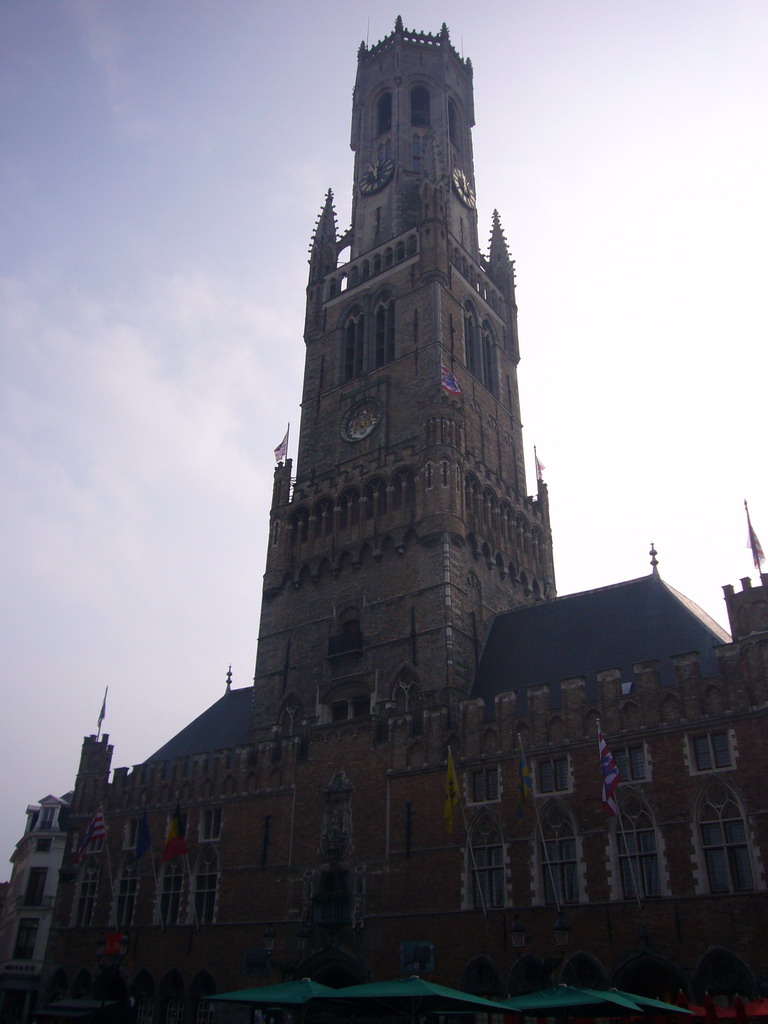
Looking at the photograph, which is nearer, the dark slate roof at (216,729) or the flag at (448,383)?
the flag at (448,383)

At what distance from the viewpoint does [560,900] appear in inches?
1013

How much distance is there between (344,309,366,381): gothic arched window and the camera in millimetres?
45594

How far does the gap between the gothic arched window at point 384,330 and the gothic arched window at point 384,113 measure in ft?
53.6

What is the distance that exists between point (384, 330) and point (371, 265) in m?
5.05

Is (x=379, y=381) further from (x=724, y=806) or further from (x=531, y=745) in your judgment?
(x=724, y=806)

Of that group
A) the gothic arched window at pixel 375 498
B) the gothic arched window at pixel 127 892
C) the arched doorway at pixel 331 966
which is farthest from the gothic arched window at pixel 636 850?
the gothic arched window at pixel 127 892

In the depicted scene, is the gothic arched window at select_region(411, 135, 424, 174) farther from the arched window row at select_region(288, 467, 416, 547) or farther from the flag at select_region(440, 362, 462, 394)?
the arched window row at select_region(288, 467, 416, 547)

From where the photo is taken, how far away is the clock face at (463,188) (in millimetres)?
52625

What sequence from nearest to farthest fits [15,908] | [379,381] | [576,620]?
[576,620], [379,381], [15,908]

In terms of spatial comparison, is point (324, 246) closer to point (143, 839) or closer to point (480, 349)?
point (480, 349)

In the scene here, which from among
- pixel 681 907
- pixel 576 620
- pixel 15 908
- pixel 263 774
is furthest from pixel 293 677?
pixel 15 908

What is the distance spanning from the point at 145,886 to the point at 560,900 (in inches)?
733

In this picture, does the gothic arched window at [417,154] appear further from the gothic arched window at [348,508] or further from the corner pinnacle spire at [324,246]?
the gothic arched window at [348,508]

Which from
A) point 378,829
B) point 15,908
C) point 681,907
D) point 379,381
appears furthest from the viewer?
point 15,908
